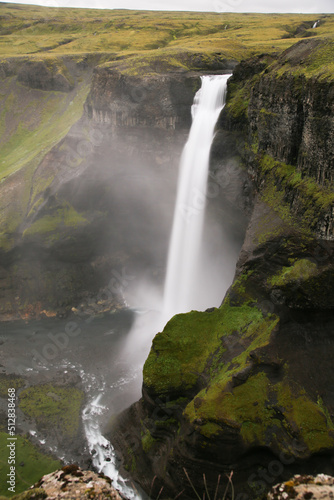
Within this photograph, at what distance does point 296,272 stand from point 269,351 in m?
3.87

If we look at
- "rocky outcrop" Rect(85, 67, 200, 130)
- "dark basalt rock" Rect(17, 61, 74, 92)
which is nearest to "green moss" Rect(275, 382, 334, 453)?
"rocky outcrop" Rect(85, 67, 200, 130)

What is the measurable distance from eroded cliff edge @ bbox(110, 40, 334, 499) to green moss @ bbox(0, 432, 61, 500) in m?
3.81

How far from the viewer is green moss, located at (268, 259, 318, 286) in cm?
1755

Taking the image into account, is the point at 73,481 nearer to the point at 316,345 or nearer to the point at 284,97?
the point at 316,345

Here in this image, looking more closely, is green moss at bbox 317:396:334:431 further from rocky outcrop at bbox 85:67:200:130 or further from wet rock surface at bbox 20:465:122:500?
rocky outcrop at bbox 85:67:200:130

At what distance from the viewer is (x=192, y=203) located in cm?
3397

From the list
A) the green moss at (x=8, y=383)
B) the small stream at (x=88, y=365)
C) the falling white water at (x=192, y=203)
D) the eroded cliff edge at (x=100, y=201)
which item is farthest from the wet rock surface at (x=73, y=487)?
the eroded cliff edge at (x=100, y=201)

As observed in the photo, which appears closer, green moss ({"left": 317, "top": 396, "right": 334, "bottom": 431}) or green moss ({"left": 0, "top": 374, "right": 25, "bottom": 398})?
green moss ({"left": 317, "top": 396, "right": 334, "bottom": 431})

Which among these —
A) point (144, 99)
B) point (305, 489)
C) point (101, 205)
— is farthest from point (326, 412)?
point (144, 99)

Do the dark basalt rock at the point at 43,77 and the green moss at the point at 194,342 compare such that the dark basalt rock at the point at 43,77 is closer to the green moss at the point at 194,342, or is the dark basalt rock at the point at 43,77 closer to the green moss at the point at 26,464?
the green moss at the point at 194,342

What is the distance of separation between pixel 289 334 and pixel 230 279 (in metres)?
16.4

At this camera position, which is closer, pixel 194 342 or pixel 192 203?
pixel 194 342

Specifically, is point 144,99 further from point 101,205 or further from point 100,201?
point 101,205

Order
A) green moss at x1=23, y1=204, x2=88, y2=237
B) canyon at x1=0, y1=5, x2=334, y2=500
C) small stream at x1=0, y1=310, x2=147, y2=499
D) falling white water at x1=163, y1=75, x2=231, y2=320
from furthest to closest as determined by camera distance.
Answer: green moss at x1=23, y1=204, x2=88, y2=237 → falling white water at x1=163, y1=75, x2=231, y2=320 → small stream at x1=0, y1=310, x2=147, y2=499 → canyon at x1=0, y1=5, x2=334, y2=500
